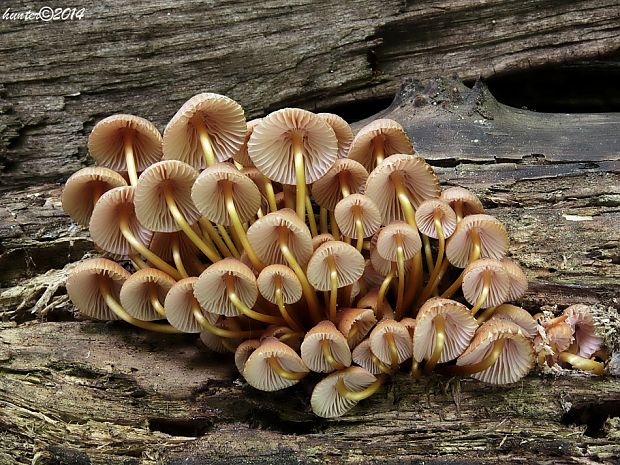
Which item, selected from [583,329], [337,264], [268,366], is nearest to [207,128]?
[337,264]

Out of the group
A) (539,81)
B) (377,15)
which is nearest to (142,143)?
(377,15)

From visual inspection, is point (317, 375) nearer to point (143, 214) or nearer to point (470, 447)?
point (470, 447)

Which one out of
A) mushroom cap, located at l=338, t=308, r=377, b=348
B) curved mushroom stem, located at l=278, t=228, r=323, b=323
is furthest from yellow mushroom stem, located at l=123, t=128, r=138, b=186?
mushroom cap, located at l=338, t=308, r=377, b=348

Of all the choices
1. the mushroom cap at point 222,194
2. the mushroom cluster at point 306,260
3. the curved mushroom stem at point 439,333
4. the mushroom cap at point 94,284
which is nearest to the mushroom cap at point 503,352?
the mushroom cluster at point 306,260

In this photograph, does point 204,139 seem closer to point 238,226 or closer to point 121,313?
point 238,226

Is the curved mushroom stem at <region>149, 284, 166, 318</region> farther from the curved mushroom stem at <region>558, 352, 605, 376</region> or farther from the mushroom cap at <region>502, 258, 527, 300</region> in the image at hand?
the curved mushroom stem at <region>558, 352, 605, 376</region>

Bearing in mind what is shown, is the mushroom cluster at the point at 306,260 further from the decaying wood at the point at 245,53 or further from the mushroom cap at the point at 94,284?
the decaying wood at the point at 245,53
